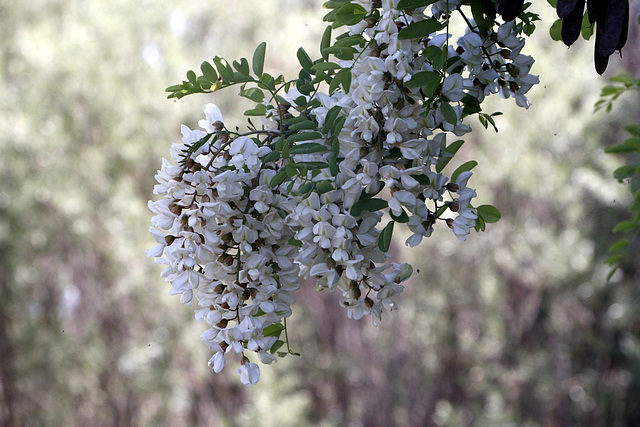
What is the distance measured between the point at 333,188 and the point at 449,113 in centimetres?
14

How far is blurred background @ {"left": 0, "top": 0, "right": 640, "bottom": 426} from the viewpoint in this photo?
314 centimetres

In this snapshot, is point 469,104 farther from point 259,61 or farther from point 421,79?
point 259,61

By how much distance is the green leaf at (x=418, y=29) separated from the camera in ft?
1.85

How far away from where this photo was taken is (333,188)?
60cm

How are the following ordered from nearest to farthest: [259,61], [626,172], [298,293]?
[259,61], [626,172], [298,293]

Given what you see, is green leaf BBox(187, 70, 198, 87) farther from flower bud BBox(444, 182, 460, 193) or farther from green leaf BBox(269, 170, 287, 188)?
flower bud BBox(444, 182, 460, 193)

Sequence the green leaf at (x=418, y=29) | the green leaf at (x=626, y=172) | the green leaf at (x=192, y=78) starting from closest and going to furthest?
the green leaf at (x=418, y=29)
the green leaf at (x=192, y=78)
the green leaf at (x=626, y=172)

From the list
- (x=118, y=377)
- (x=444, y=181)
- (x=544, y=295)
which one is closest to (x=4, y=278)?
(x=118, y=377)

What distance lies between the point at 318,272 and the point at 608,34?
1.25 ft

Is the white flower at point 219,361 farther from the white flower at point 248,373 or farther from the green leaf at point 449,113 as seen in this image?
the green leaf at point 449,113

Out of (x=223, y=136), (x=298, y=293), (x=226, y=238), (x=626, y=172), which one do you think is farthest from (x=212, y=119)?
(x=298, y=293)

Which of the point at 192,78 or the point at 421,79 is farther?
the point at 192,78

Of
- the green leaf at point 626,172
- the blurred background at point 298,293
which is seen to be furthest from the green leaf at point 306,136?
the blurred background at point 298,293

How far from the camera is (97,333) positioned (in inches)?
131
